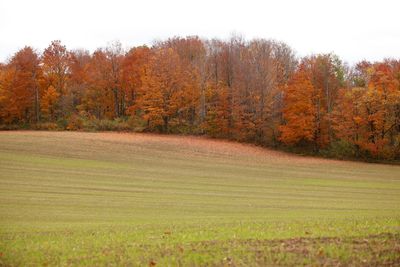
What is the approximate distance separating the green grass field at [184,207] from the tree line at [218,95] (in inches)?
301

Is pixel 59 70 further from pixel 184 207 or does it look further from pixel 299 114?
pixel 184 207

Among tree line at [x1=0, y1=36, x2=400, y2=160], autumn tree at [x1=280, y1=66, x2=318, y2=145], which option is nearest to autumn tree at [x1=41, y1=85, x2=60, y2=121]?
tree line at [x1=0, y1=36, x2=400, y2=160]

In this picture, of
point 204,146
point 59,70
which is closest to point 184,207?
point 204,146

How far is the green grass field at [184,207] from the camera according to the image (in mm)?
10938

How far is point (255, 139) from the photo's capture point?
6394cm

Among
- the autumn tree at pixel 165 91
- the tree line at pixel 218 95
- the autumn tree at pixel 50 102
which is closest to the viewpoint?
the tree line at pixel 218 95

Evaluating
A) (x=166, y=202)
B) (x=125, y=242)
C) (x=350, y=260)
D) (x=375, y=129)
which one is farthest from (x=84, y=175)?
(x=375, y=129)

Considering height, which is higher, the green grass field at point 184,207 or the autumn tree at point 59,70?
the autumn tree at point 59,70

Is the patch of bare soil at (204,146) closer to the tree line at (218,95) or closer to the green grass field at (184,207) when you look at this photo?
the green grass field at (184,207)

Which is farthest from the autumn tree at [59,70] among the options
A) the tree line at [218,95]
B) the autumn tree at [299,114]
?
the autumn tree at [299,114]

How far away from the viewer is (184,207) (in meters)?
22.0

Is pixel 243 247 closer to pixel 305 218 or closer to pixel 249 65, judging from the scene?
pixel 305 218

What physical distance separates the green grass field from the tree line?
7.64 metres

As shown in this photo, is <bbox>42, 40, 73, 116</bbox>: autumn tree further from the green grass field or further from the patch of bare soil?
the green grass field
